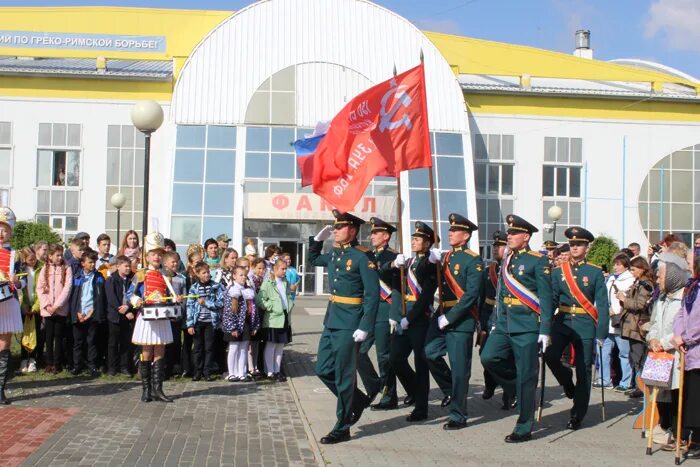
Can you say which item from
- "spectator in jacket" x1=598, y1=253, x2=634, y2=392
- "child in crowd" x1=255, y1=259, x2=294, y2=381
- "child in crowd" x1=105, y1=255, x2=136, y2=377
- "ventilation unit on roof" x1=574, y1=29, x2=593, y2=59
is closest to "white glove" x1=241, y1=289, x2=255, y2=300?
"child in crowd" x1=255, y1=259, x2=294, y2=381

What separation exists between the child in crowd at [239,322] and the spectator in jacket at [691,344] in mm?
5995

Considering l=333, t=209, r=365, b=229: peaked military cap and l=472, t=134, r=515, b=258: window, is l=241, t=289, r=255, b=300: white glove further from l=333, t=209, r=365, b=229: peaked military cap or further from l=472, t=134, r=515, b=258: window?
l=472, t=134, r=515, b=258: window

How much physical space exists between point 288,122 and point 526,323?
26126mm

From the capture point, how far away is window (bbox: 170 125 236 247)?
3228 centimetres

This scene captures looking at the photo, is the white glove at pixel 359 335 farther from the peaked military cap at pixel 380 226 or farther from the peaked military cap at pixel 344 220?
the peaked military cap at pixel 380 226

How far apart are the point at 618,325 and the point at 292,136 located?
22.8 m

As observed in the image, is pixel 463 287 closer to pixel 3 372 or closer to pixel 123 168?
pixel 3 372

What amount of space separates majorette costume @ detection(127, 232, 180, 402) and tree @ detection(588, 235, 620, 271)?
78.8ft

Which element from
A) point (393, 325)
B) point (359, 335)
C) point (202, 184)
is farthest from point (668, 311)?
point (202, 184)

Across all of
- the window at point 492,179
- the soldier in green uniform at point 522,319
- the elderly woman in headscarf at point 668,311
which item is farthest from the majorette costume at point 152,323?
the window at point 492,179

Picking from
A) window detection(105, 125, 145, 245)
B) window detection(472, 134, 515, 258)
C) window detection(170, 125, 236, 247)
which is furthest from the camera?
window detection(472, 134, 515, 258)

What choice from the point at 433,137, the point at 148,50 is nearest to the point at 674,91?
the point at 433,137

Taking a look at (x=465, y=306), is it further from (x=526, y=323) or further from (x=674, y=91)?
(x=674, y=91)

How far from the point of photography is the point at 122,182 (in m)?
36.4
